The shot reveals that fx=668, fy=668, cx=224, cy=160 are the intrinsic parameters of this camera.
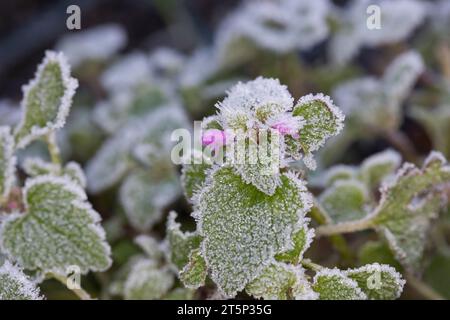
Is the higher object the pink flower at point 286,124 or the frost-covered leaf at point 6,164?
the frost-covered leaf at point 6,164

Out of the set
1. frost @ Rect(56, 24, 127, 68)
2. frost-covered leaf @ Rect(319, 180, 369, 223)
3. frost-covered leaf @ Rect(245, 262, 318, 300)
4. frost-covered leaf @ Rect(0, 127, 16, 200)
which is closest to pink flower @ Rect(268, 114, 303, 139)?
frost-covered leaf @ Rect(245, 262, 318, 300)

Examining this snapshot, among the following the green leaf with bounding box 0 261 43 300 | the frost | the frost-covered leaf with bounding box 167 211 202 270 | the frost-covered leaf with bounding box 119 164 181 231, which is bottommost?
the green leaf with bounding box 0 261 43 300

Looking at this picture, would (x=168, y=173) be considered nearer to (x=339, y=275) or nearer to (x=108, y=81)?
(x=108, y=81)

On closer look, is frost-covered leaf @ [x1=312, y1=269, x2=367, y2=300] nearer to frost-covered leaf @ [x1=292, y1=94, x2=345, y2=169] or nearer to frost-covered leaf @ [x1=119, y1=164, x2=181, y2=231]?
frost-covered leaf @ [x1=292, y1=94, x2=345, y2=169]

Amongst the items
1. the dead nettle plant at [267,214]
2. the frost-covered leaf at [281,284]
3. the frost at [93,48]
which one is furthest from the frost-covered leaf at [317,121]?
the frost at [93,48]

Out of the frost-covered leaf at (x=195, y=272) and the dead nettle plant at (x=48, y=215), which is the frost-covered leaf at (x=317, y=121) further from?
the dead nettle plant at (x=48, y=215)
